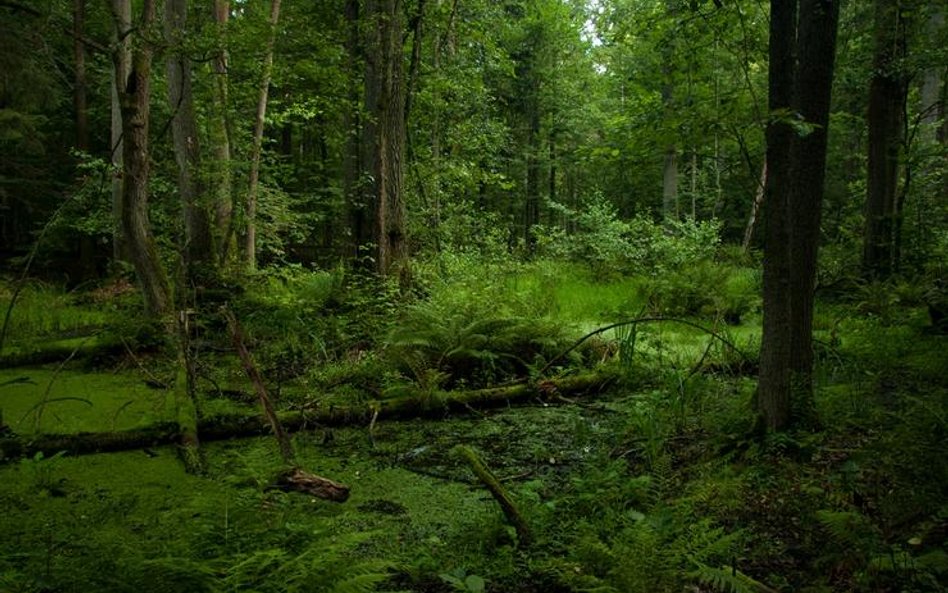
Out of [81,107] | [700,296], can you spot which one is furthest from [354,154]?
[81,107]

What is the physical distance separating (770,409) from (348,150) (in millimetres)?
9996

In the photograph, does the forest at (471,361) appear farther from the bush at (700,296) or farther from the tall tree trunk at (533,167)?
the tall tree trunk at (533,167)

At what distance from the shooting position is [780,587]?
2455mm

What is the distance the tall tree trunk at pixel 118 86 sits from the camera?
544 centimetres

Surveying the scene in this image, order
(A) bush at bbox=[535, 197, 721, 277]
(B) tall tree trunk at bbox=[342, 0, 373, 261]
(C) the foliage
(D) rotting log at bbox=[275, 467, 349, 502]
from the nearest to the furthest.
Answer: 1. (D) rotting log at bbox=[275, 467, 349, 502]
2. (C) the foliage
3. (B) tall tree trunk at bbox=[342, 0, 373, 261]
4. (A) bush at bbox=[535, 197, 721, 277]

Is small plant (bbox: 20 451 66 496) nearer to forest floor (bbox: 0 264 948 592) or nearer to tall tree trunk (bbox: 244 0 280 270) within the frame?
forest floor (bbox: 0 264 948 592)

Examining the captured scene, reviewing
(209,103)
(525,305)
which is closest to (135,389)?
(525,305)

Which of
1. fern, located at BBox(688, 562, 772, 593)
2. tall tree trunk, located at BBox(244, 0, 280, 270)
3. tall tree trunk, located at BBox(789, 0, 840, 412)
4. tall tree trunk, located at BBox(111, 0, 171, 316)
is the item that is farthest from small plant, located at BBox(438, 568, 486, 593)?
tall tree trunk, located at BBox(244, 0, 280, 270)

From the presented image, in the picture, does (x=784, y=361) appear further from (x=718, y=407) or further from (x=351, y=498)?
(x=351, y=498)

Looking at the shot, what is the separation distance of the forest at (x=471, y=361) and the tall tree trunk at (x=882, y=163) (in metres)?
0.04

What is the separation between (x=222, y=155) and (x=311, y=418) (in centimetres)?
726

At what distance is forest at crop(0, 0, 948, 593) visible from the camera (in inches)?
103

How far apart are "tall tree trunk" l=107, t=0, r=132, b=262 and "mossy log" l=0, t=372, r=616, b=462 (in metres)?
2.32

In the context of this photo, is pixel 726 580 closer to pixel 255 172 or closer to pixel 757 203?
pixel 757 203
